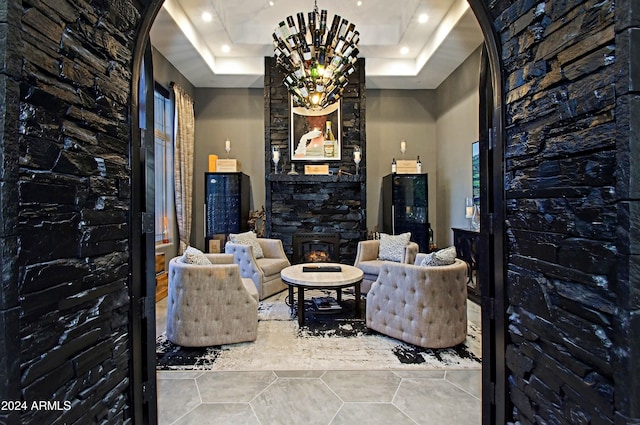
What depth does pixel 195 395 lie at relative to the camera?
2293 mm

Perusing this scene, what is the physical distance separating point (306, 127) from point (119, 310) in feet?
16.9

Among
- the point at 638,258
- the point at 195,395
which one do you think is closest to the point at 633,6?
the point at 638,258

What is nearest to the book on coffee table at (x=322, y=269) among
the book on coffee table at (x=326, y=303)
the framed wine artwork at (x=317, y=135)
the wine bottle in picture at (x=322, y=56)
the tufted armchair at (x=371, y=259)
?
the book on coffee table at (x=326, y=303)

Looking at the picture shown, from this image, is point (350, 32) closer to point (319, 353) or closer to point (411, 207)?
point (411, 207)

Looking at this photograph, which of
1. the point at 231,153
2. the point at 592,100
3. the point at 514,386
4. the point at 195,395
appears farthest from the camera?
the point at 231,153

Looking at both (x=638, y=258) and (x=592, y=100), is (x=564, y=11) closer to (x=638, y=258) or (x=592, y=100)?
(x=592, y=100)

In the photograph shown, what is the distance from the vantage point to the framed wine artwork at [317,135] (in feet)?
19.5

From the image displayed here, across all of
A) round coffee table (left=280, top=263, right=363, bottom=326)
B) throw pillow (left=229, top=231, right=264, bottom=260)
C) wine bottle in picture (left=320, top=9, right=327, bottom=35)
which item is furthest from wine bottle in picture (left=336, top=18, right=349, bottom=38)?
throw pillow (left=229, top=231, right=264, bottom=260)

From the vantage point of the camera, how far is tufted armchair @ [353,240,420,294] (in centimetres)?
431

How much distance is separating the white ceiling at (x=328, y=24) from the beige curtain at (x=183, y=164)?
24.1 inches

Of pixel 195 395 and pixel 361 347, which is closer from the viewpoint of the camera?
pixel 195 395

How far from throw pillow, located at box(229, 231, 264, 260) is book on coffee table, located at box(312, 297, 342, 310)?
3.72 ft

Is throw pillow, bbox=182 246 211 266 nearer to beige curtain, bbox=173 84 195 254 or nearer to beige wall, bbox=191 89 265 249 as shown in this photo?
beige curtain, bbox=173 84 195 254

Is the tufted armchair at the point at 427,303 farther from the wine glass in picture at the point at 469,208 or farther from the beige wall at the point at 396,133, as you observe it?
the beige wall at the point at 396,133
